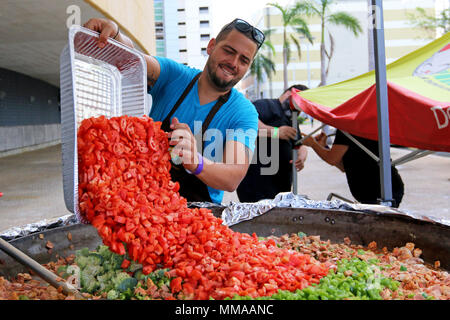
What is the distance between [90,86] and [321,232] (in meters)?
1.56

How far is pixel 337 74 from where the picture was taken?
50250mm

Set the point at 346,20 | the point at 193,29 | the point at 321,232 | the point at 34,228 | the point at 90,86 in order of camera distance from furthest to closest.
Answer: the point at 193,29 → the point at 346,20 → the point at 321,232 → the point at 34,228 → the point at 90,86

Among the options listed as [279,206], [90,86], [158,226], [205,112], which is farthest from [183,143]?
[279,206]

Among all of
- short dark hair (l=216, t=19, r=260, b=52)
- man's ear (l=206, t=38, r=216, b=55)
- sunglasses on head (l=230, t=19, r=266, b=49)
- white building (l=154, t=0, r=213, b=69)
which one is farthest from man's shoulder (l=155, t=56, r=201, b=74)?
white building (l=154, t=0, r=213, b=69)

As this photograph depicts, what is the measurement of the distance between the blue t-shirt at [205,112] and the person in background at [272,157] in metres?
1.78

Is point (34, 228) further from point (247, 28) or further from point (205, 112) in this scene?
point (247, 28)

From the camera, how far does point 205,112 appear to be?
237 cm

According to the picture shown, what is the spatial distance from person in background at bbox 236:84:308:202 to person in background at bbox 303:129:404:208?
269mm

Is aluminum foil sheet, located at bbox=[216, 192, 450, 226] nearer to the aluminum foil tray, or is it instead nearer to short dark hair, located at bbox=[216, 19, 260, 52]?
the aluminum foil tray

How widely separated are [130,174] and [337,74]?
171ft

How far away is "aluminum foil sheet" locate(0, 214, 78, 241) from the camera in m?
2.11

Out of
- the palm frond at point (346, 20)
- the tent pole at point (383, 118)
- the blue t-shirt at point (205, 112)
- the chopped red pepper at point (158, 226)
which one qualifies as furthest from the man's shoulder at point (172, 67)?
the palm frond at point (346, 20)

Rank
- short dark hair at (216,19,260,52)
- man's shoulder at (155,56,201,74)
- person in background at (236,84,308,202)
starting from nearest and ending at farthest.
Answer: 1. short dark hair at (216,19,260,52)
2. man's shoulder at (155,56,201,74)
3. person in background at (236,84,308,202)
